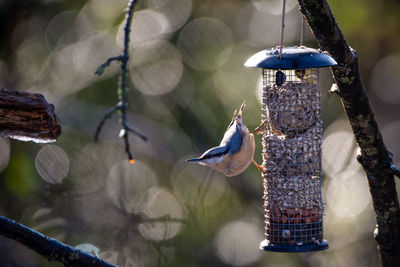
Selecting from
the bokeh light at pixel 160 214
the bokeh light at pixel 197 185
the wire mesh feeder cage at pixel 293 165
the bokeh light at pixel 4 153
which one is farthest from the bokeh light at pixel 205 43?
the wire mesh feeder cage at pixel 293 165

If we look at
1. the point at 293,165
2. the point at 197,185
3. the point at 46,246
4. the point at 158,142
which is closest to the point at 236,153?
the point at 293,165

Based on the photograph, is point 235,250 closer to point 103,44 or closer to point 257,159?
point 257,159

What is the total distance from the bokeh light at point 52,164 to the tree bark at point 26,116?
350cm

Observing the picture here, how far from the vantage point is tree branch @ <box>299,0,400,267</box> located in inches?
86.5

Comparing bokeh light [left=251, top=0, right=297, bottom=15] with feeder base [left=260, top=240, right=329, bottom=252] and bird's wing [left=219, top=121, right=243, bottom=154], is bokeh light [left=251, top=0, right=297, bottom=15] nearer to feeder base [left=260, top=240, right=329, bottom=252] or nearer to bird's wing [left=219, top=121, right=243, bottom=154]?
bird's wing [left=219, top=121, right=243, bottom=154]

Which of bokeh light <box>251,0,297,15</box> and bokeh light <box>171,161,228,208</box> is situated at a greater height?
bokeh light <box>251,0,297,15</box>

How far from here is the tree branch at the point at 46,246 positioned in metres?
2.05

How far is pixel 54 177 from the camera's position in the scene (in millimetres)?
5633

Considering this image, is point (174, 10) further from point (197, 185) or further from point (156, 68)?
point (197, 185)

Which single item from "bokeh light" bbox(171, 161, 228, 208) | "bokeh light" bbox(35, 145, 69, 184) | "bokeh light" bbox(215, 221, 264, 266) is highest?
"bokeh light" bbox(35, 145, 69, 184)

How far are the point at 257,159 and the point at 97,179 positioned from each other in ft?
5.62

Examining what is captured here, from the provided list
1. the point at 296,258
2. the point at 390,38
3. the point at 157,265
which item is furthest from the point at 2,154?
the point at 390,38

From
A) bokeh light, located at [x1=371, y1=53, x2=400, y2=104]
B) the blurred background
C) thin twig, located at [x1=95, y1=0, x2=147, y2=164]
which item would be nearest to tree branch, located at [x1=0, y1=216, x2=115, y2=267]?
thin twig, located at [x1=95, y1=0, x2=147, y2=164]

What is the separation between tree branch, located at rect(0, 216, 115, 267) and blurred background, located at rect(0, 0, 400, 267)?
319 centimetres
